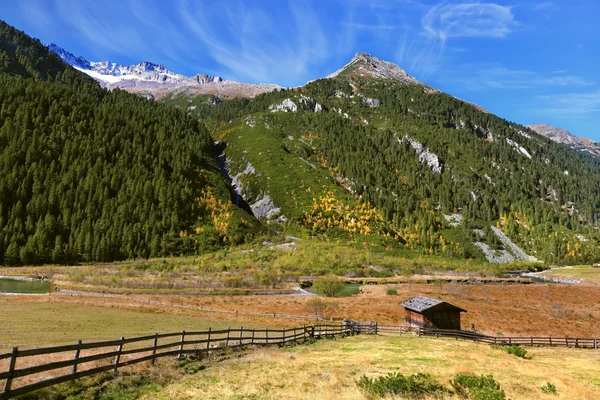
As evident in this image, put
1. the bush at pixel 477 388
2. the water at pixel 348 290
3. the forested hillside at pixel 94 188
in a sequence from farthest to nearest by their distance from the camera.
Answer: the forested hillside at pixel 94 188, the water at pixel 348 290, the bush at pixel 477 388

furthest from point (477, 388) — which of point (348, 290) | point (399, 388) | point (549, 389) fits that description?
point (348, 290)

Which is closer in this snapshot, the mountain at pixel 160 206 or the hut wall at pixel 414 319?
the hut wall at pixel 414 319

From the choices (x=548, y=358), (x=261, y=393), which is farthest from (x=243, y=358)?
(x=548, y=358)

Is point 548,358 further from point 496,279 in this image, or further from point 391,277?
point 496,279

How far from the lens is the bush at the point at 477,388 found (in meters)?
15.2

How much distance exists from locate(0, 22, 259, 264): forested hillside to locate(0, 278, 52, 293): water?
3513cm

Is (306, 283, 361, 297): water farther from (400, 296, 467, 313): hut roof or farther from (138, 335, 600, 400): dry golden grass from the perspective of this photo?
(138, 335, 600, 400): dry golden grass

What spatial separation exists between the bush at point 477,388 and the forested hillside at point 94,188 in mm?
124590

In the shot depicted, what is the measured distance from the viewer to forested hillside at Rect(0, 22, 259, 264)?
407 feet

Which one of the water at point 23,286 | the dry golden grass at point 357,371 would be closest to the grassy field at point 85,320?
the water at point 23,286

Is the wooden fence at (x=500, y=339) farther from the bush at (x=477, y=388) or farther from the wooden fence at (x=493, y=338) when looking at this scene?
the bush at (x=477, y=388)

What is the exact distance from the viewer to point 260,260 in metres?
121

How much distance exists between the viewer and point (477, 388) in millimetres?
16875

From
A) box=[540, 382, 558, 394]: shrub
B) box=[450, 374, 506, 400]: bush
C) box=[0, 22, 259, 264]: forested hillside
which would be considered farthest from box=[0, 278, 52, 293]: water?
box=[540, 382, 558, 394]: shrub
